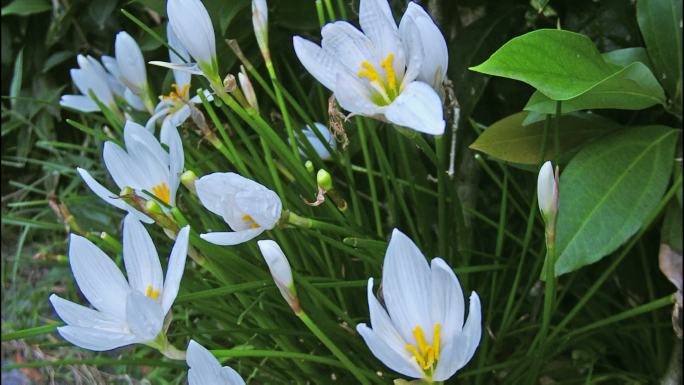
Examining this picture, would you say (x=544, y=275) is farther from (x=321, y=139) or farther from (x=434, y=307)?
(x=321, y=139)

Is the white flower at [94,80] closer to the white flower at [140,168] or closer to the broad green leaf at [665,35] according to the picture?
the white flower at [140,168]

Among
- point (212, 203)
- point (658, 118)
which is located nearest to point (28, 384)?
point (212, 203)

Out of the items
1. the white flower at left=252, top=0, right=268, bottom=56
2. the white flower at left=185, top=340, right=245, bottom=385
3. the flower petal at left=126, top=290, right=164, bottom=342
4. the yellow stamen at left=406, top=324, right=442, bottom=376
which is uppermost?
the white flower at left=252, top=0, right=268, bottom=56

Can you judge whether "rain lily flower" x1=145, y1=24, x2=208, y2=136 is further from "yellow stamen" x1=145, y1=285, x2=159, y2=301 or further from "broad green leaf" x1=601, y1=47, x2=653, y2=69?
"broad green leaf" x1=601, y1=47, x2=653, y2=69

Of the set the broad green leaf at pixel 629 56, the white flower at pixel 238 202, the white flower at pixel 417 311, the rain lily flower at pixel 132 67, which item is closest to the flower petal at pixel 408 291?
the white flower at pixel 417 311

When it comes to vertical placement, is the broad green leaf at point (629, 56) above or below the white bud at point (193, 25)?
below

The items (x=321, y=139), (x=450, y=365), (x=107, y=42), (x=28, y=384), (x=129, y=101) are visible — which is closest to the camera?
(x=450, y=365)

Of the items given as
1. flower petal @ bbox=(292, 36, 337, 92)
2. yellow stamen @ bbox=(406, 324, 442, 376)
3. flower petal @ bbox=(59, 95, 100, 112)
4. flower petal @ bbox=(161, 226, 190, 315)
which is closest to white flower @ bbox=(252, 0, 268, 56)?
flower petal @ bbox=(292, 36, 337, 92)
